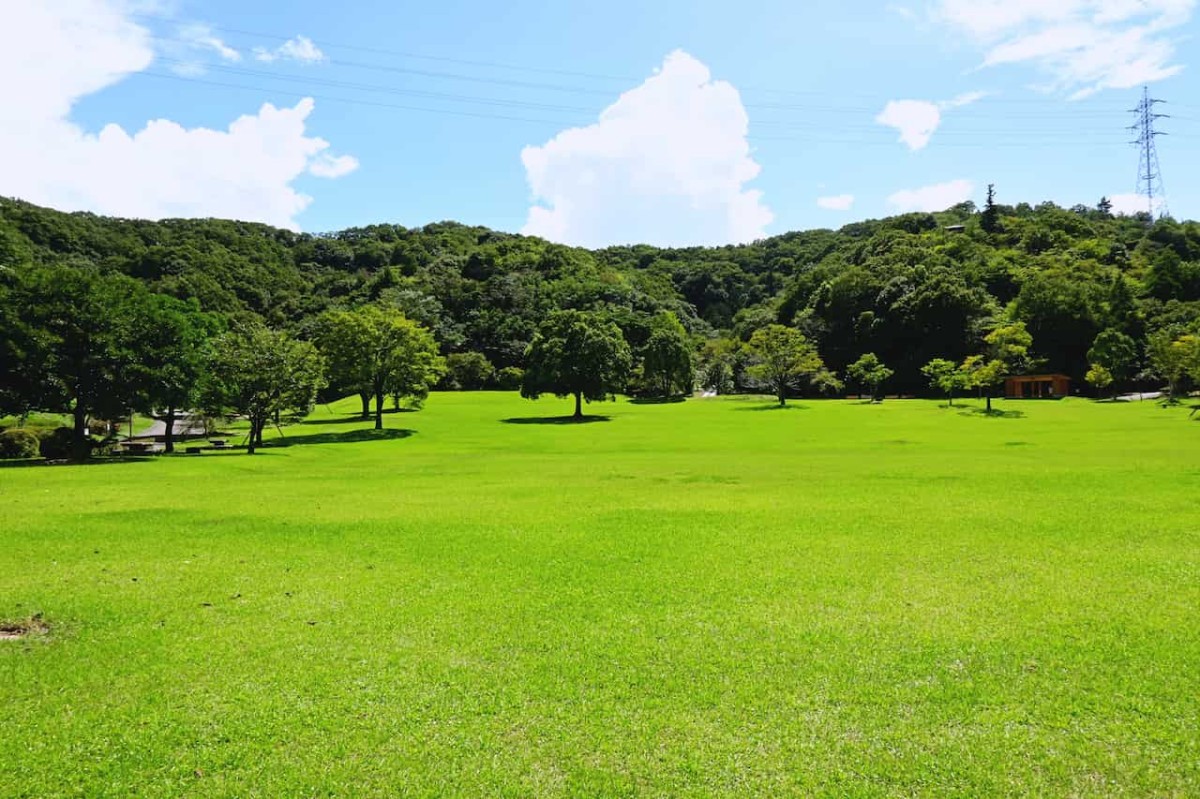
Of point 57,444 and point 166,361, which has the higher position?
point 166,361

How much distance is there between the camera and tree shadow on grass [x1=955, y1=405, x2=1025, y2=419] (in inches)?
2136

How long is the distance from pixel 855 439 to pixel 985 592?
30796 mm

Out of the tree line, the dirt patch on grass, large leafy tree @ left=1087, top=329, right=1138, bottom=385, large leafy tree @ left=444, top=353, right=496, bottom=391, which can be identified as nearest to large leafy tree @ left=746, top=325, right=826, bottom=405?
the tree line

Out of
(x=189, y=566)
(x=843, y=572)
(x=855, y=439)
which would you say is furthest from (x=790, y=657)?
(x=855, y=439)

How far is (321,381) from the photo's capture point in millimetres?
43500

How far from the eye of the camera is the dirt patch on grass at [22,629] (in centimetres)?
862

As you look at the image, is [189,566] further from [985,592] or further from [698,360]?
[698,360]

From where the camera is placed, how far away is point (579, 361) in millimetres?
61531

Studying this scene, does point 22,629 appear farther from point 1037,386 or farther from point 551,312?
point 1037,386

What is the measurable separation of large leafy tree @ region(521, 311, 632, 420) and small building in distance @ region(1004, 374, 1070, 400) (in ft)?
158

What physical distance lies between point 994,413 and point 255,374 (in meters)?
55.2

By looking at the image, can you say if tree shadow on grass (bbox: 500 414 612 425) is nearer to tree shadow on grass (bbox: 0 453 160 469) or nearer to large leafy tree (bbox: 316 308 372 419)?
large leafy tree (bbox: 316 308 372 419)

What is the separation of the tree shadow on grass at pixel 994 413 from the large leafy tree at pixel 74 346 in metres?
57.2

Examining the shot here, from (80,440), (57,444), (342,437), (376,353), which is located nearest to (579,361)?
(376,353)
